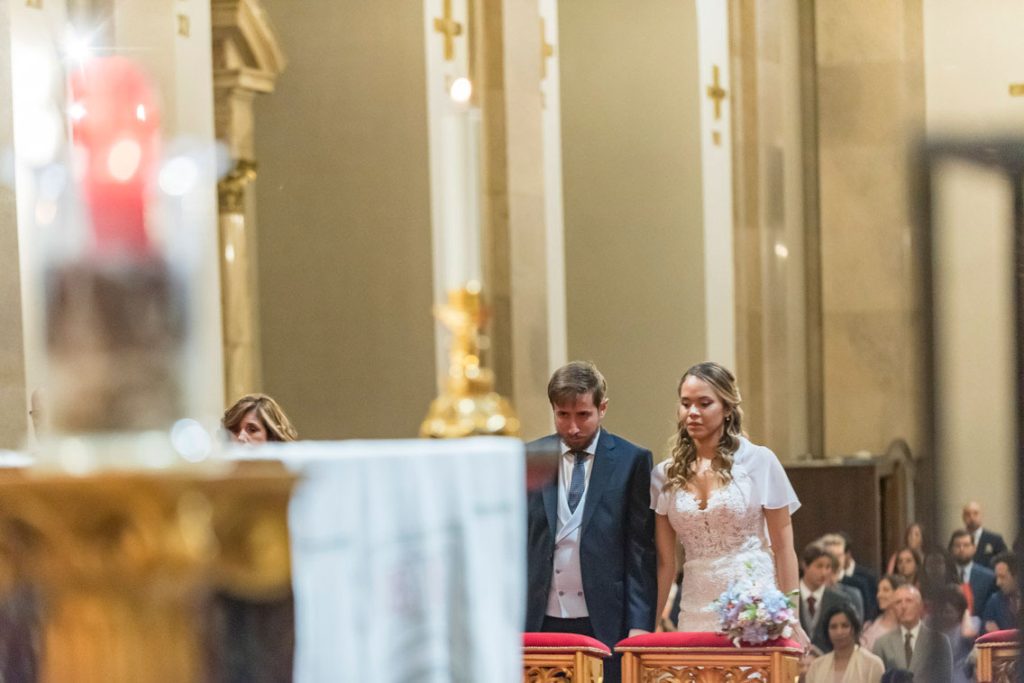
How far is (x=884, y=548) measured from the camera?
38.1 feet

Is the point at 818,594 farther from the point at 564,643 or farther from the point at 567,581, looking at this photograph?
the point at 564,643

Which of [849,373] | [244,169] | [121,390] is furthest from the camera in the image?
[849,373]

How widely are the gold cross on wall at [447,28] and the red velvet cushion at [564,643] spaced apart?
5848 mm

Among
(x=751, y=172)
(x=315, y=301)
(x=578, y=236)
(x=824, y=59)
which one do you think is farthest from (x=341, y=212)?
(x=824, y=59)

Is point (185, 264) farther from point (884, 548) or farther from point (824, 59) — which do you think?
point (824, 59)

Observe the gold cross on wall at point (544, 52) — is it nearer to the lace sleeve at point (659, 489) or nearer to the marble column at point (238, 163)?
the marble column at point (238, 163)

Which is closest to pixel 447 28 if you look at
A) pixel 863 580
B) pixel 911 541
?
pixel 863 580

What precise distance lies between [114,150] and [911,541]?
960 centimetres

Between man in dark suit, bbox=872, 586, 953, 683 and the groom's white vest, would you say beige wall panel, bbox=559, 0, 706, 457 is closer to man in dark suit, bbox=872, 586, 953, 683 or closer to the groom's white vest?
man in dark suit, bbox=872, 586, 953, 683

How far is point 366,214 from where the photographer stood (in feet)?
35.6

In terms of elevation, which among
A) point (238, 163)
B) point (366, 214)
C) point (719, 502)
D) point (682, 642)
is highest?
point (238, 163)

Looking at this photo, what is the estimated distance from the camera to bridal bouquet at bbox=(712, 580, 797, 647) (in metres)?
5.47

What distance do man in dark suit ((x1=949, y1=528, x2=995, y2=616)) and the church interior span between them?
11.4 inches

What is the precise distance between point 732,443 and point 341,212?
4996mm
